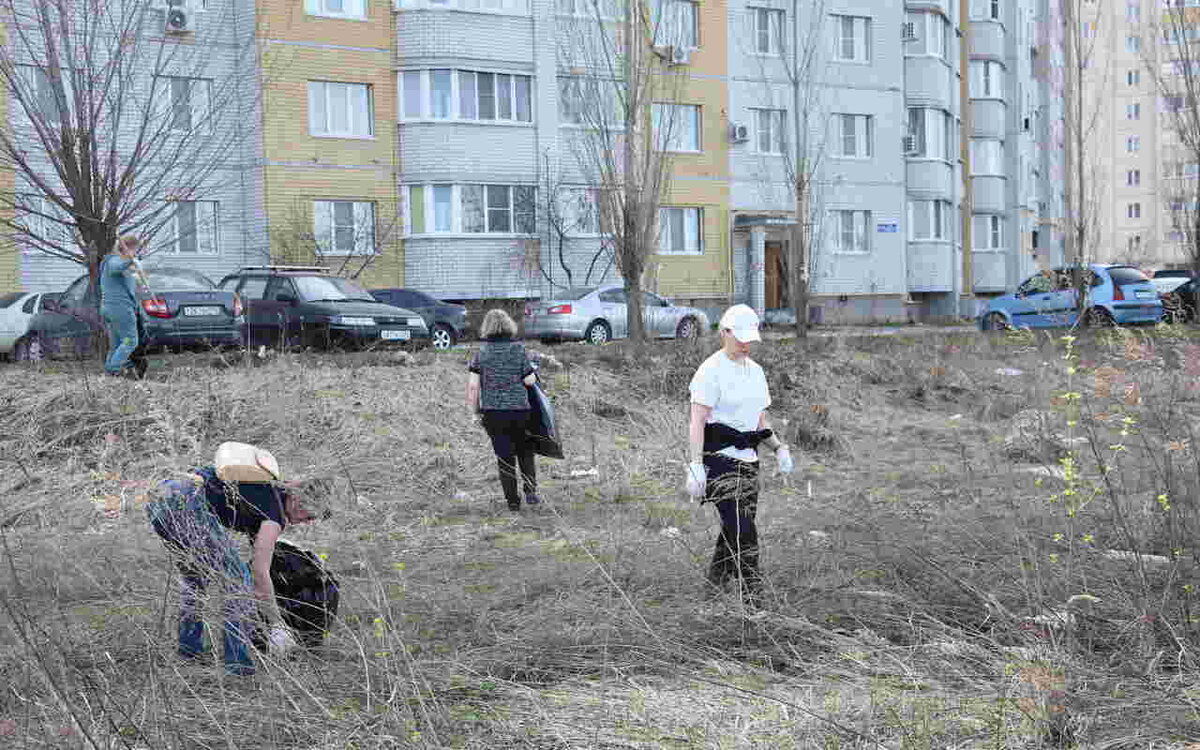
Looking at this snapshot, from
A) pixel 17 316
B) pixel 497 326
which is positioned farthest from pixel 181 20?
pixel 497 326

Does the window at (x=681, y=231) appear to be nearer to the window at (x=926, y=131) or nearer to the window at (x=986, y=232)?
the window at (x=926, y=131)

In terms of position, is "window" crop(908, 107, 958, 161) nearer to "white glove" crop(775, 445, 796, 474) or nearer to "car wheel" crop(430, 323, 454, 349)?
"car wheel" crop(430, 323, 454, 349)

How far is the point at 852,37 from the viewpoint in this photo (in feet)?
124

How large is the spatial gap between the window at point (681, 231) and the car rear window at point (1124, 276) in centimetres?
1293

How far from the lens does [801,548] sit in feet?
21.8

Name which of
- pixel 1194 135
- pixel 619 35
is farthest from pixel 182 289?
pixel 1194 135

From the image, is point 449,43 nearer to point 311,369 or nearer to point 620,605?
point 311,369

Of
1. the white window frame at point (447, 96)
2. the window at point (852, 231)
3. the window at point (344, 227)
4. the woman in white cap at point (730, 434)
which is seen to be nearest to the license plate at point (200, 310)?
the woman in white cap at point (730, 434)

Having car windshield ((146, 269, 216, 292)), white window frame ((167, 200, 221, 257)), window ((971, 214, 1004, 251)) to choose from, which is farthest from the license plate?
window ((971, 214, 1004, 251))

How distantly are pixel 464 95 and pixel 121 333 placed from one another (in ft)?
63.2

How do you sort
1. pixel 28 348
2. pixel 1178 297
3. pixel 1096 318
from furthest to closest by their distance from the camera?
1. pixel 28 348
2. pixel 1178 297
3. pixel 1096 318

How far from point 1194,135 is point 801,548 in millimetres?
19050

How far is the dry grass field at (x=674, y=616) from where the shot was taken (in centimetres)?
424

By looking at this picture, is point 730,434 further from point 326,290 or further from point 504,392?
point 326,290
